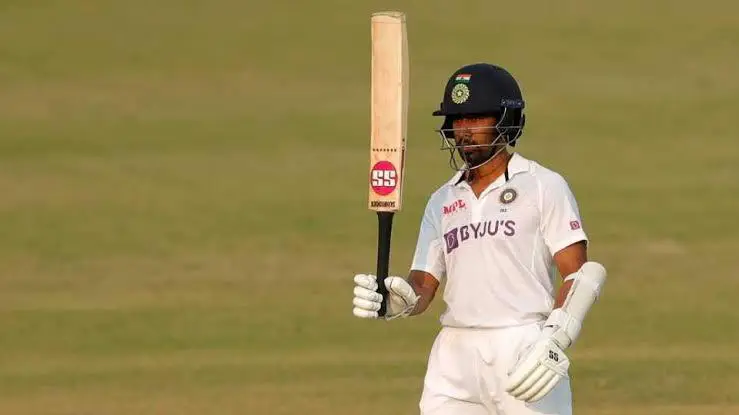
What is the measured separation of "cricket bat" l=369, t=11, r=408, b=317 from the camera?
554cm

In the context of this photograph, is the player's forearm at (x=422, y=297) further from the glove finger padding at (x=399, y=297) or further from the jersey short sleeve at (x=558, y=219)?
the jersey short sleeve at (x=558, y=219)

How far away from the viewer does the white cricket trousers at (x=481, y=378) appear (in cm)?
534

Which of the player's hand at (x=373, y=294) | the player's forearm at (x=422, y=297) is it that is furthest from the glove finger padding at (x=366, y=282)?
the player's forearm at (x=422, y=297)

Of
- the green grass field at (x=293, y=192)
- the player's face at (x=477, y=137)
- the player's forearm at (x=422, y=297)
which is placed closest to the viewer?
the player's face at (x=477, y=137)

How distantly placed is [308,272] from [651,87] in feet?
14.6

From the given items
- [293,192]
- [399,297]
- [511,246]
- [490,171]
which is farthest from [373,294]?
[293,192]

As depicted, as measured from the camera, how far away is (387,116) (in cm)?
557

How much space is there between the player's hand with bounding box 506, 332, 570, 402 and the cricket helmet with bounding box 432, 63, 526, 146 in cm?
71

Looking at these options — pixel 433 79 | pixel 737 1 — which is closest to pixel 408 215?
pixel 433 79

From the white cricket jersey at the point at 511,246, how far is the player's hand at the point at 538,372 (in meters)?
0.26

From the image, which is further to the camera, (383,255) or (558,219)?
(383,255)

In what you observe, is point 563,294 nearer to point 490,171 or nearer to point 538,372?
point 538,372

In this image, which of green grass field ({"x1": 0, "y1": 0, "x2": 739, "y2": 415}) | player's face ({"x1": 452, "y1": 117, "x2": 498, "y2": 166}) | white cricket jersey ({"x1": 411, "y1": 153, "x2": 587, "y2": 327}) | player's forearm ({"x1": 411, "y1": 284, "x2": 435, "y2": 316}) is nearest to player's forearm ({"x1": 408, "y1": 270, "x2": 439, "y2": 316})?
player's forearm ({"x1": 411, "y1": 284, "x2": 435, "y2": 316})

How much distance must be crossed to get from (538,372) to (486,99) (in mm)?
873
